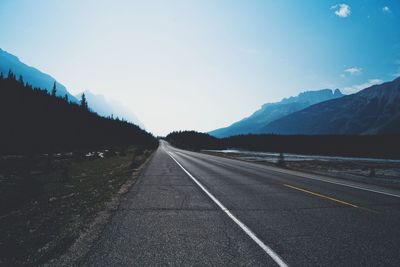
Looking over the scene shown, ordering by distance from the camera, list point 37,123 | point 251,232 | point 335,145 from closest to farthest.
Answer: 1. point 251,232
2. point 37,123
3. point 335,145

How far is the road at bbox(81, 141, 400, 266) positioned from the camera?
12.7ft

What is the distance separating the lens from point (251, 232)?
5.04 metres

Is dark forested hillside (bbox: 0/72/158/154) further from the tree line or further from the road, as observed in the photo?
the road

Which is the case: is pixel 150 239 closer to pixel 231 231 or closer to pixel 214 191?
pixel 231 231

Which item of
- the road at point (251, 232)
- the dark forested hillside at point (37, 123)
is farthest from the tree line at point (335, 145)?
the road at point (251, 232)

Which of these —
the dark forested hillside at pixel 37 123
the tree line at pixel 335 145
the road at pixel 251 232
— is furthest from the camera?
the tree line at pixel 335 145

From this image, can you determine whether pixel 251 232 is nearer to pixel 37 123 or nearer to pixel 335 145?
pixel 37 123

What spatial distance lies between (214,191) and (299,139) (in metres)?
141

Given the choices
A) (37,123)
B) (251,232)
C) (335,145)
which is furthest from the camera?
(335,145)

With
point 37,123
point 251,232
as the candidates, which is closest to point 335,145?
point 37,123

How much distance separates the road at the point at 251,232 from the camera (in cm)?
386

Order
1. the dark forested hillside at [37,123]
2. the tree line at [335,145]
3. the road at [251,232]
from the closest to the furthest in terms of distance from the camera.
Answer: the road at [251,232]
the dark forested hillside at [37,123]
the tree line at [335,145]

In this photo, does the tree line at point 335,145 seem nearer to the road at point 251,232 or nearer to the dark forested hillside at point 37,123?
the dark forested hillside at point 37,123

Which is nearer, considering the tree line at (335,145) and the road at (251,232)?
the road at (251,232)
